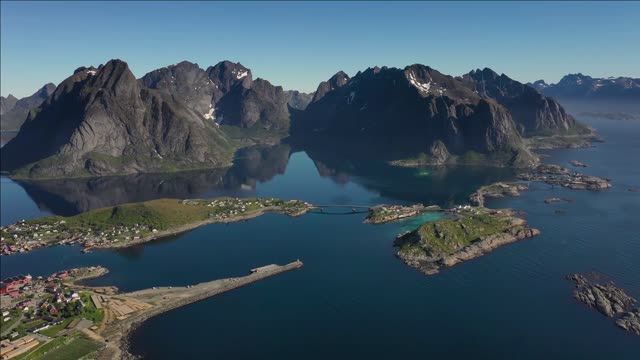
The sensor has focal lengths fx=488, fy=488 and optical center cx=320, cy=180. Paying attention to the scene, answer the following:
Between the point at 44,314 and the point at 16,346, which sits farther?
the point at 44,314

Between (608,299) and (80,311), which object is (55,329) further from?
(608,299)

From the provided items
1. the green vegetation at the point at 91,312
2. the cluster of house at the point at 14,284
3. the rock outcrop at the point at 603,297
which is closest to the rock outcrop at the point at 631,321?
the rock outcrop at the point at 603,297

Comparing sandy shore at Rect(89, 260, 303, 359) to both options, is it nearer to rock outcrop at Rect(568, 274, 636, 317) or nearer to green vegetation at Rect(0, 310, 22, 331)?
green vegetation at Rect(0, 310, 22, 331)

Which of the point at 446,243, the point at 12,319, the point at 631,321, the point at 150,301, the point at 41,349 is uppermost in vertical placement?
the point at 12,319

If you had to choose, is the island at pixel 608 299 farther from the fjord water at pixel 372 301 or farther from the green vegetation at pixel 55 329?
the green vegetation at pixel 55 329

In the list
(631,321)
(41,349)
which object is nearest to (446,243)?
(631,321)
